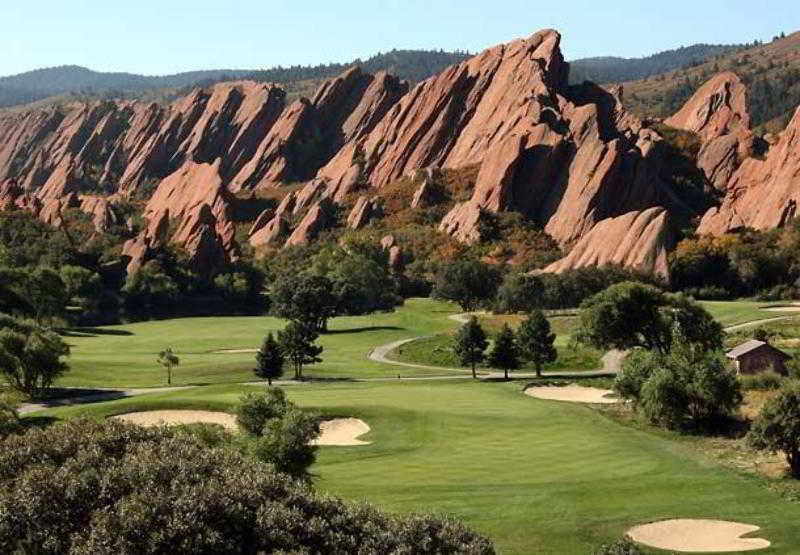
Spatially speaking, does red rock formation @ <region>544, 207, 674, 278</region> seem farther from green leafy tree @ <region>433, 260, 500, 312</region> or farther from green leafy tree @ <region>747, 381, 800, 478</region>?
green leafy tree @ <region>747, 381, 800, 478</region>

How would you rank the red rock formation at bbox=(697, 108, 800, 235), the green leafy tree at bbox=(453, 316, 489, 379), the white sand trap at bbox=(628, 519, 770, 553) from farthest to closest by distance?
the red rock formation at bbox=(697, 108, 800, 235)
the green leafy tree at bbox=(453, 316, 489, 379)
the white sand trap at bbox=(628, 519, 770, 553)

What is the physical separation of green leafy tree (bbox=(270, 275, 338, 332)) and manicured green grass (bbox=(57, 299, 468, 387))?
3.39 meters

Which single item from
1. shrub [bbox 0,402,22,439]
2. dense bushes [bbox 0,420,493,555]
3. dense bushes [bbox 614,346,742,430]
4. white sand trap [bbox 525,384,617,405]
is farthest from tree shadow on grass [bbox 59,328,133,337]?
dense bushes [bbox 0,420,493,555]

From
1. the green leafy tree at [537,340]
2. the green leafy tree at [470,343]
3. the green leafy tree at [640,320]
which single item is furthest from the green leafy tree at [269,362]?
the green leafy tree at [640,320]

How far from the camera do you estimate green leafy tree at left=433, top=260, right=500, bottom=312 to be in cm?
14562

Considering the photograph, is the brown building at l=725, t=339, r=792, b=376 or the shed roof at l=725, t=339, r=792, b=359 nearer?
the brown building at l=725, t=339, r=792, b=376

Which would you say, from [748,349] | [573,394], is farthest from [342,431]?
[748,349]

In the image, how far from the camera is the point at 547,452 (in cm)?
5431

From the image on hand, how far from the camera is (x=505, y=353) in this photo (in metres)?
89.6

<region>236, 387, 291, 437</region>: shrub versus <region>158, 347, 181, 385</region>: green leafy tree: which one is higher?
<region>236, 387, 291, 437</region>: shrub

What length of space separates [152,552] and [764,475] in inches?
1364

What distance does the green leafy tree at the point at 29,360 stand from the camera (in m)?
78.5

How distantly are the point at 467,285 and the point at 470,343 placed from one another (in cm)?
5335

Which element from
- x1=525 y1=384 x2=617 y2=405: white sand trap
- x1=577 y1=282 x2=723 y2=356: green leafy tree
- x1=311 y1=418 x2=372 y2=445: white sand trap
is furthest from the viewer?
x1=577 y1=282 x2=723 y2=356: green leafy tree
